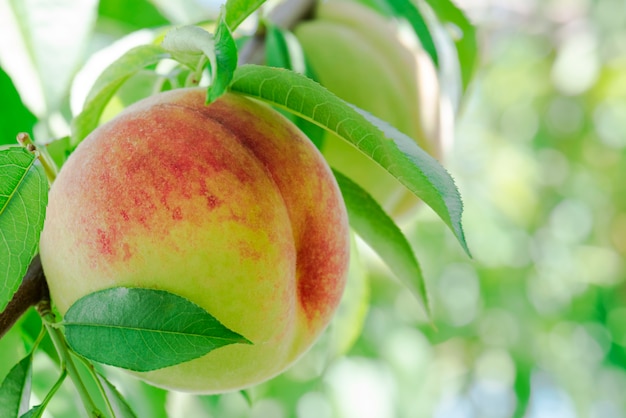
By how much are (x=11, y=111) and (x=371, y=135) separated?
58 cm

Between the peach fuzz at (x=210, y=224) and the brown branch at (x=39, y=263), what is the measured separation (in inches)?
2.2

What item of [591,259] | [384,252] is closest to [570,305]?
[591,259]

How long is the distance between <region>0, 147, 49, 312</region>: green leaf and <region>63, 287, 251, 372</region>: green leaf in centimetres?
5

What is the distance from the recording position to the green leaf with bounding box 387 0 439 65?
1069 millimetres

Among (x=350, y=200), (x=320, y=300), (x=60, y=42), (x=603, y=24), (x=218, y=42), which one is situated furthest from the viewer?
(x=603, y=24)

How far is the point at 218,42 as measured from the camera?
548mm

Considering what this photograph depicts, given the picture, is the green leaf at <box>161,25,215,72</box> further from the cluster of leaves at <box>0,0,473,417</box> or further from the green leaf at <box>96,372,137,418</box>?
the green leaf at <box>96,372,137,418</box>

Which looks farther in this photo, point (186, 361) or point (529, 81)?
point (529, 81)

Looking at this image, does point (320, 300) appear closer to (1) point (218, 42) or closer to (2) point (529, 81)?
(1) point (218, 42)

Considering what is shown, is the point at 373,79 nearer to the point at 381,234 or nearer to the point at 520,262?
the point at 381,234

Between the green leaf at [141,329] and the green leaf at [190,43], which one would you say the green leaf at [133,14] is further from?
the green leaf at [141,329]

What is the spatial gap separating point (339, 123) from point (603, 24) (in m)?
2.11

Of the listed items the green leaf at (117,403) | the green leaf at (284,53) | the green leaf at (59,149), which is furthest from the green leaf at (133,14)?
the green leaf at (117,403)

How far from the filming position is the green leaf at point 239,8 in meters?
0.63
